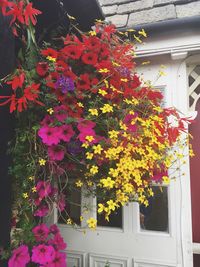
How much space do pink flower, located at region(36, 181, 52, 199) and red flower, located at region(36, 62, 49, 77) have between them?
68 centimetres

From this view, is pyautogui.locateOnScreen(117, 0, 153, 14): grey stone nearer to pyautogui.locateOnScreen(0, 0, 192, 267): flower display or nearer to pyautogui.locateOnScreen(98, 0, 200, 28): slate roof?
pyautogui.locateOnScreen(98, 0, 200, 28): slate roof

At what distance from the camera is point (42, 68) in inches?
69.9

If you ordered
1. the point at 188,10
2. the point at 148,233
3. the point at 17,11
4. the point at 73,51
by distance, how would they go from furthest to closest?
1. the point at 148,233
2. the point at 188,10
3. the point at 73,51
4. the point at 17,11

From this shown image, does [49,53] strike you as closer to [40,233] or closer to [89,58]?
[89,58]

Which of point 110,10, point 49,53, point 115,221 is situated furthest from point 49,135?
point 110,10

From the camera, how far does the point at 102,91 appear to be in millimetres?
1736

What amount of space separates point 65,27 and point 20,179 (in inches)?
54.1

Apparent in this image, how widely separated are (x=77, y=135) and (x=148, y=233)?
1.30m

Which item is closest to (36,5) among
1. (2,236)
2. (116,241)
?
(2,236)

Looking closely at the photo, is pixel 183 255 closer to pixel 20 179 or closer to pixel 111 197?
pixel 111 197

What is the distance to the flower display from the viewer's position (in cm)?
167

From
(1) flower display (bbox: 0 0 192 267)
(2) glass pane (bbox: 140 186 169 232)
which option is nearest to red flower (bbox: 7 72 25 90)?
(1) flower display (bbox: 0 0 192 267)

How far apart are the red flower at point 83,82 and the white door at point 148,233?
1046 millimetres

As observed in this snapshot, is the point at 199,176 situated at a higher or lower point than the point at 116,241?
higher
